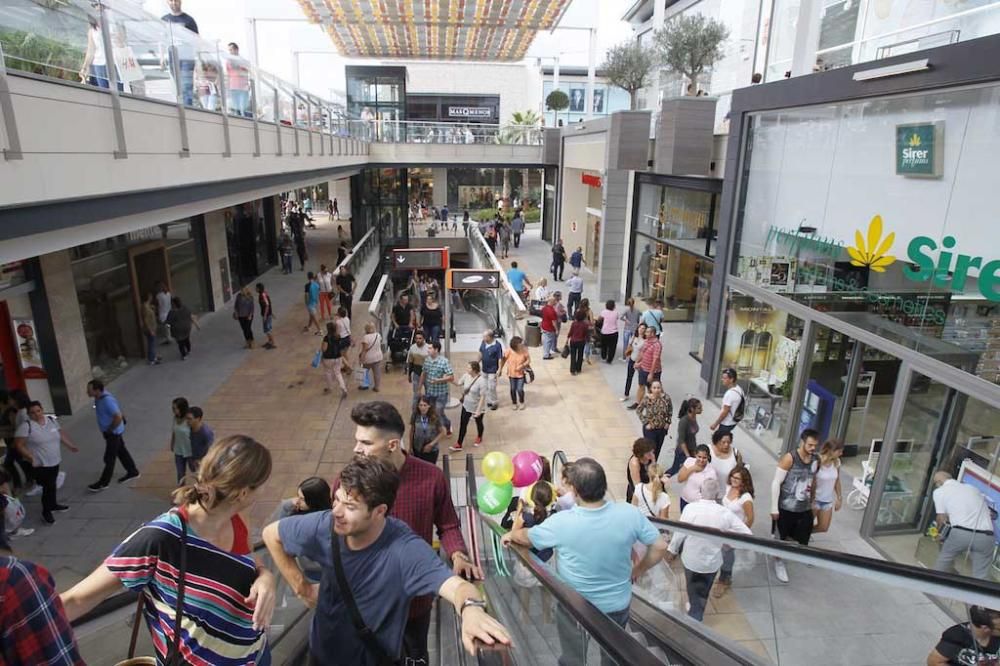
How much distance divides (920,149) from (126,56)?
807 cm

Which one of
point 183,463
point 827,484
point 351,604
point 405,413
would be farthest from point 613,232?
point 351,604

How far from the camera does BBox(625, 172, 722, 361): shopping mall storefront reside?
1320 cm

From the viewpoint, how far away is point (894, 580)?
2.16 metres

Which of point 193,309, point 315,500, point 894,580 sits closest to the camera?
point 894,580

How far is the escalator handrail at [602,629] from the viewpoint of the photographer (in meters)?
1.70

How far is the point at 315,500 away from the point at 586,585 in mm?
1878

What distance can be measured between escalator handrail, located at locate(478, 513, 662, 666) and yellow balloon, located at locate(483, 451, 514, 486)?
11.6 feet

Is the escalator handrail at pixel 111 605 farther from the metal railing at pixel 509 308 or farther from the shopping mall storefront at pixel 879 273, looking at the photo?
the metal railing at pixel 509 308

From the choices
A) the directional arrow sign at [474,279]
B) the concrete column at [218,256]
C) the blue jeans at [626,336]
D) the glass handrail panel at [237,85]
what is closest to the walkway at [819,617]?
the directional arrow sign at [474,279]

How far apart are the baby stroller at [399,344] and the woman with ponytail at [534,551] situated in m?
7.03

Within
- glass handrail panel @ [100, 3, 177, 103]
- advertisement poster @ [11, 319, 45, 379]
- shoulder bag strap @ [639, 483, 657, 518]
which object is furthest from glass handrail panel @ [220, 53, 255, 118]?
shoulder bag strap @ [639, 483, 657, 518]

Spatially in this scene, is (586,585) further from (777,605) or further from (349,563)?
(349,563)

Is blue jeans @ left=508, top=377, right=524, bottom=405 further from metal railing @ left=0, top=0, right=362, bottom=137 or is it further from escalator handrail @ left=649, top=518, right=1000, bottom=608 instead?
escalator handrail @ left=649, top=518, right=1000, bottom=608

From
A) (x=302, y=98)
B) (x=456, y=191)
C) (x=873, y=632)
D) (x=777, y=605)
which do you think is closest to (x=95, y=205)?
(x=777, y=605)
